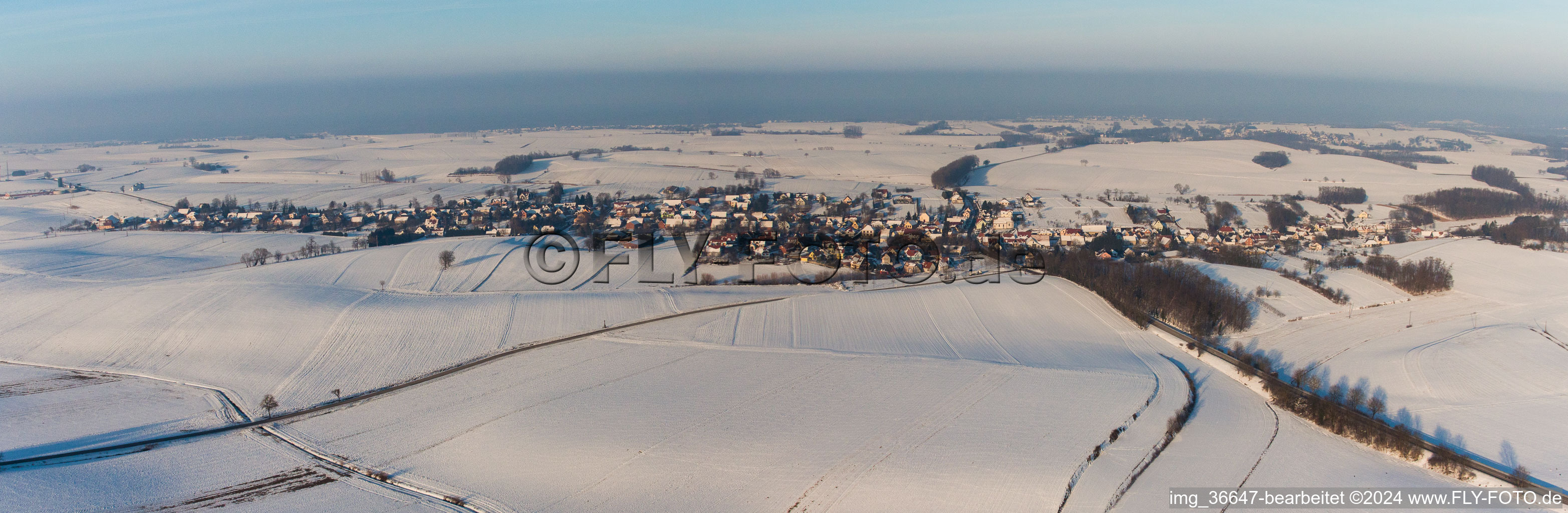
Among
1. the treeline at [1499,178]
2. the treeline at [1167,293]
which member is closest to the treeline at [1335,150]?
the treeline at [1499,178]

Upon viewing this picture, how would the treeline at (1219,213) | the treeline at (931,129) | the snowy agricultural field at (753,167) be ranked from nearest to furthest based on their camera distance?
the treeline at (1219,213) < the snowy agricultural field at (753,167) < the treeline at (931,129)

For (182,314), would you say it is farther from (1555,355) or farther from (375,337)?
(1555,355)

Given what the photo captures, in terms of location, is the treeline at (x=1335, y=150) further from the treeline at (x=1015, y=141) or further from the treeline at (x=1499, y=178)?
the treeline at (x=1015, y=141)

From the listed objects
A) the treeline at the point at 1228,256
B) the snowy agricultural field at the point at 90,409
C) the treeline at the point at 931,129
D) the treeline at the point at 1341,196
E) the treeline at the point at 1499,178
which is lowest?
the snowy agricultural field at the point at 90,409

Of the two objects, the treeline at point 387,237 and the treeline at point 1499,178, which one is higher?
the treeline at point 1499,178

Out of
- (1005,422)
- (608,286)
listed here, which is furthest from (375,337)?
(1005,422)

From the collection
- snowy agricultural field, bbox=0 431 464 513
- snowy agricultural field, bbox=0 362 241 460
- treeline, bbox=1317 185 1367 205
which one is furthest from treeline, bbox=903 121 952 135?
snowy agricultural field, bbox=0 431 464 513

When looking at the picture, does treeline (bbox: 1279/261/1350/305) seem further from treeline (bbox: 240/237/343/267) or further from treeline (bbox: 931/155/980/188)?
treeline (bbox: 240/237/343/267)
